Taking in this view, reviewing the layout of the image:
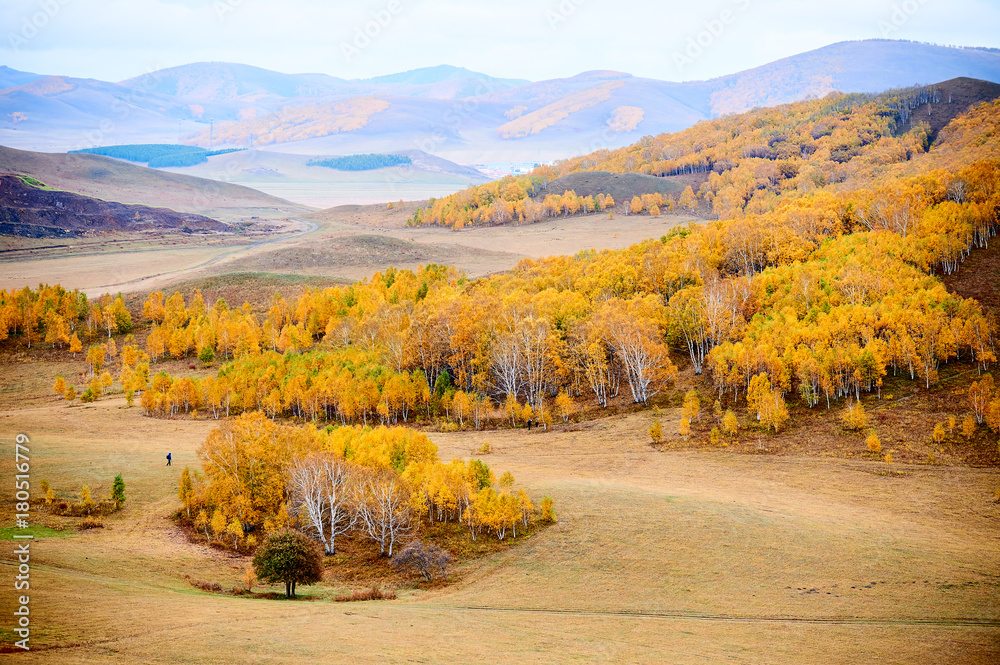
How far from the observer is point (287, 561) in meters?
34.0

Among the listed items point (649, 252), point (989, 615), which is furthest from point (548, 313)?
point (989, 615)

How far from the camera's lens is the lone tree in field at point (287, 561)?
33844 mm

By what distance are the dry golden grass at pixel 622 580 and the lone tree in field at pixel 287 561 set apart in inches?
40.2

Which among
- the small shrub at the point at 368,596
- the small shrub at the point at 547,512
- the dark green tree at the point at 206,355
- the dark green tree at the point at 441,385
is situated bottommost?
the small shrub at the point at 368,596

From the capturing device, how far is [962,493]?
147ft

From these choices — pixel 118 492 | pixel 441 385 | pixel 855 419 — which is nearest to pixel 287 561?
pixel 118 492

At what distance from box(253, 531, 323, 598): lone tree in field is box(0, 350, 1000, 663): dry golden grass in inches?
40.2

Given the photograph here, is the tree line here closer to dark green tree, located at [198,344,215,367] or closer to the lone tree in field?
the lone tree in field

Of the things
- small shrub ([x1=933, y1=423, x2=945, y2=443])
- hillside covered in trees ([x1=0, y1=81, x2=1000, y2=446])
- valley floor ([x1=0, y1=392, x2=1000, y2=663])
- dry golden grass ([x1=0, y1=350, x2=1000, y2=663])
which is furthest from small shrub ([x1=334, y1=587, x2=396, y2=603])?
small shrub ([x1=933, y1=423, x2=945, y2=443])

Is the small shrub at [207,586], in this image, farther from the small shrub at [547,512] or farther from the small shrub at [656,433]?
the small shrub at [656,433]

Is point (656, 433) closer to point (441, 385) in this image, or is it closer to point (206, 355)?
point (441, 385)

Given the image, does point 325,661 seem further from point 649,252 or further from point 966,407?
point 649,252

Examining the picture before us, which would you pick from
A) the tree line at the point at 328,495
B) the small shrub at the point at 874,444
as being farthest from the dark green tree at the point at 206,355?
the small shrub at the point at 874,444

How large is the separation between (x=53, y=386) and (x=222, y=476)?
53.4 metres
